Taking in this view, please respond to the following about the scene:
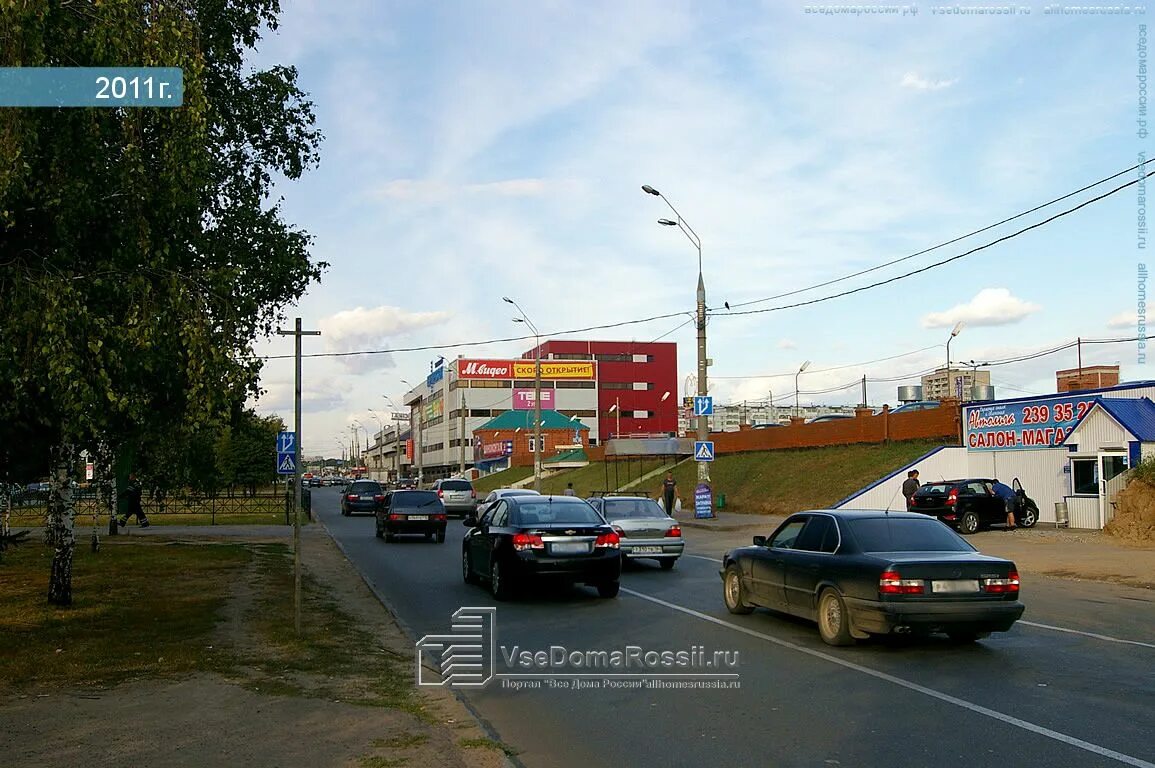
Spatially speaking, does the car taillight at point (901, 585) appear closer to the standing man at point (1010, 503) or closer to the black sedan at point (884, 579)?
the black sedan at point (884, 579)

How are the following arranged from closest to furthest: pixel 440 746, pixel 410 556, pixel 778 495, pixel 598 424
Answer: pixel 440 746 → pixel 410 556 → pixel 778 495 → pixel 598 424

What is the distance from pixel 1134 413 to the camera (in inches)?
1134

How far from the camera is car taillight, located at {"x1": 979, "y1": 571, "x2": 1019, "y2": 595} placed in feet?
33.0

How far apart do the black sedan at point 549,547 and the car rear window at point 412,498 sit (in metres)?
14.2

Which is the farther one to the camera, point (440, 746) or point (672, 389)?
point (672, 389)

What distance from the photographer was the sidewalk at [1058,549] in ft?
61.1

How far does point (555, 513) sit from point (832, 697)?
759 cm

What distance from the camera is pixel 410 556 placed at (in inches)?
961

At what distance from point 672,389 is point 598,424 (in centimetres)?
1151

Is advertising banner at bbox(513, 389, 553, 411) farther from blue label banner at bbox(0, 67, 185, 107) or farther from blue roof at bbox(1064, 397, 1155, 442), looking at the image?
blue label banner at bbox(0, 67, 185, 107)

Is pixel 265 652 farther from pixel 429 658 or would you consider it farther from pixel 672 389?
pixel 672 389

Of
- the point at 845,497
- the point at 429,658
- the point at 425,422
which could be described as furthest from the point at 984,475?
the point at 425,422

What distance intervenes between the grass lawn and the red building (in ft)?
229

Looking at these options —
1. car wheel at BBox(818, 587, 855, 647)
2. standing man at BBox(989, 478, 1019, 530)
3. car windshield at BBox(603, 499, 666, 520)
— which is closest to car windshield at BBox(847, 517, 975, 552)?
car wheel at BBox(818, 587, 855, 647)
